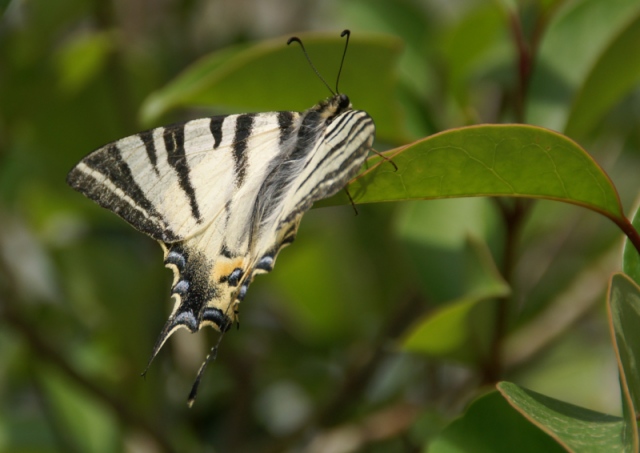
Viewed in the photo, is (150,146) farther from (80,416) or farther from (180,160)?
(80,416)

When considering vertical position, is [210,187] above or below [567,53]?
below

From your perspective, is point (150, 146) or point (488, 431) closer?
point (488, 431)

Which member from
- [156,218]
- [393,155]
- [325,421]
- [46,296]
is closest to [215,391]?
[325,421]

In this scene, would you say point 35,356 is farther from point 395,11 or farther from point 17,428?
point 395,11

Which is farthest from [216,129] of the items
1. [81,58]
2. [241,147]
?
[81,58]

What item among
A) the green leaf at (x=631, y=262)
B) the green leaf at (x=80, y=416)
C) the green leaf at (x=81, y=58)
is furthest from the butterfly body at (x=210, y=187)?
the green leaf at (x=80, y=416)

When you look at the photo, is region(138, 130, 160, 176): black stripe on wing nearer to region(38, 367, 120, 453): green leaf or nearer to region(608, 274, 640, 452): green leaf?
region(38, 367, 120, 453): green leaf
